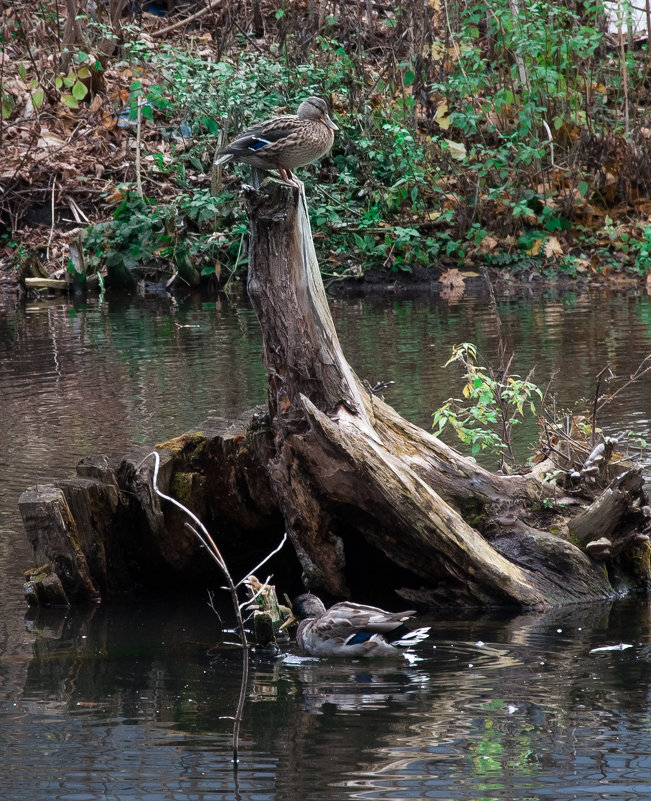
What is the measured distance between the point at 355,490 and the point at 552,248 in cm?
1626

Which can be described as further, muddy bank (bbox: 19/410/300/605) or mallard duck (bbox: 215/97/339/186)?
mallard duck (bbox: 215/97/339/186)

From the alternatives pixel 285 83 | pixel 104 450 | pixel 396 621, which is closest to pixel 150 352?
pixel 104 450

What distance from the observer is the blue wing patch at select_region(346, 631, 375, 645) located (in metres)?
5.62

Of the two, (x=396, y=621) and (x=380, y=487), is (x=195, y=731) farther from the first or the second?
(x=380, y=487)

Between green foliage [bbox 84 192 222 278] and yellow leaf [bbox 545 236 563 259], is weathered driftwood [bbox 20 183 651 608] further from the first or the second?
green foliage [bbox 84 192 222 278]

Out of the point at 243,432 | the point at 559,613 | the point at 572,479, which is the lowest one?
the point at 559,613

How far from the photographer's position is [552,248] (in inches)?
845

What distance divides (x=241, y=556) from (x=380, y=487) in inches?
58.8

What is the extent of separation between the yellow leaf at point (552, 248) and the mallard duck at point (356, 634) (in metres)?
16.5

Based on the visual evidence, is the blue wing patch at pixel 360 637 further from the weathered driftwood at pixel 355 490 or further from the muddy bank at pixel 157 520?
the muddy bank at pixel 157 520

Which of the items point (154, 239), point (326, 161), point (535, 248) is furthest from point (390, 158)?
point (154, 239)

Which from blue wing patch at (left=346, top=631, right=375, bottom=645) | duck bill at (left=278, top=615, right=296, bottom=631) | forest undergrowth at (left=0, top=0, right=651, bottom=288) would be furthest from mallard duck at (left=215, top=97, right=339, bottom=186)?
forest undergrowth at (left=0, top=0, right=651, bottom=288)

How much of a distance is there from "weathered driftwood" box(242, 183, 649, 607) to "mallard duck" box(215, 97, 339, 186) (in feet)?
2.02

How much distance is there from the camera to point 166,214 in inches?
864
